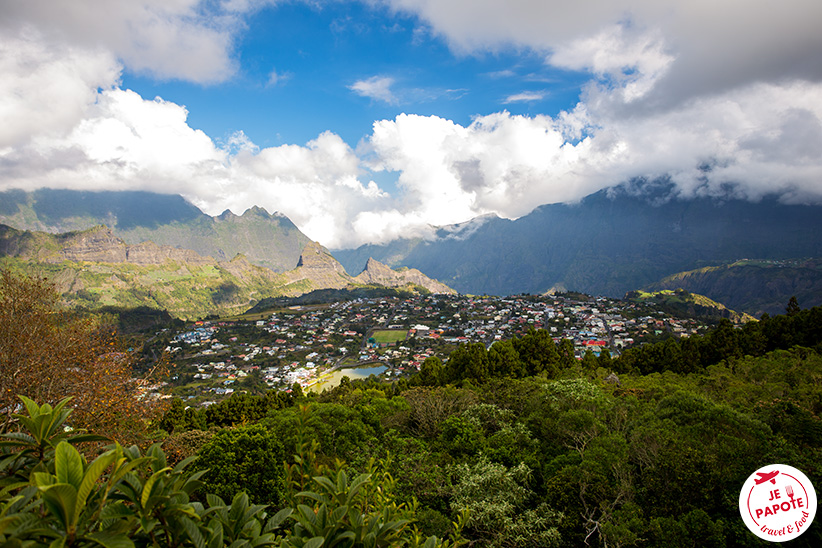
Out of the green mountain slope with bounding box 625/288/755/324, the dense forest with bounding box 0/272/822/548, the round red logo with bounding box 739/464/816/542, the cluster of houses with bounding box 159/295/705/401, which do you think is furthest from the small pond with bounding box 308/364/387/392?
the green mountain slope with bounding box 625/288/755/324

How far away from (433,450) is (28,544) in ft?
61.7

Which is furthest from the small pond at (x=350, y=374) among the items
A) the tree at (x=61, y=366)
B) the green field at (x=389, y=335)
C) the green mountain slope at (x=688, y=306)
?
the green mountain slope at (x=688, y=306)

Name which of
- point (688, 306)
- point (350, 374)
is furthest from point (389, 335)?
point (688, 306)

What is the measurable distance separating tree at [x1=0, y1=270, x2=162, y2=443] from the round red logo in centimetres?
1680

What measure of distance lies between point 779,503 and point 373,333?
132495mm

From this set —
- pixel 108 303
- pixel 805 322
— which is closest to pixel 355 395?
pixel 805 322

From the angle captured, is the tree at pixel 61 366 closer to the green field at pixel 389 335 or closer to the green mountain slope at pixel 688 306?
the green field at pixel 389 335

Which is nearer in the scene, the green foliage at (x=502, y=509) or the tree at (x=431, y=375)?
the green foliage at (x=502, y=509)


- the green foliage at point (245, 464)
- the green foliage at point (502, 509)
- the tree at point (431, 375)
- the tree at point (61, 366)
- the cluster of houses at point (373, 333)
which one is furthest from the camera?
the cluster of houses at point (373, 333)

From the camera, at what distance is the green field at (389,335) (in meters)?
127

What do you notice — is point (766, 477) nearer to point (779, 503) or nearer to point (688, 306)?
point (779, 503)

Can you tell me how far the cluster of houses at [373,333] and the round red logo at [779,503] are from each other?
251 ft

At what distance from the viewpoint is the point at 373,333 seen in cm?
13575

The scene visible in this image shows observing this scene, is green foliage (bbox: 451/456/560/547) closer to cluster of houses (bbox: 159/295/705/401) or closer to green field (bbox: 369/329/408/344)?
cluster of houses (bbox: 159/295/705/401)
